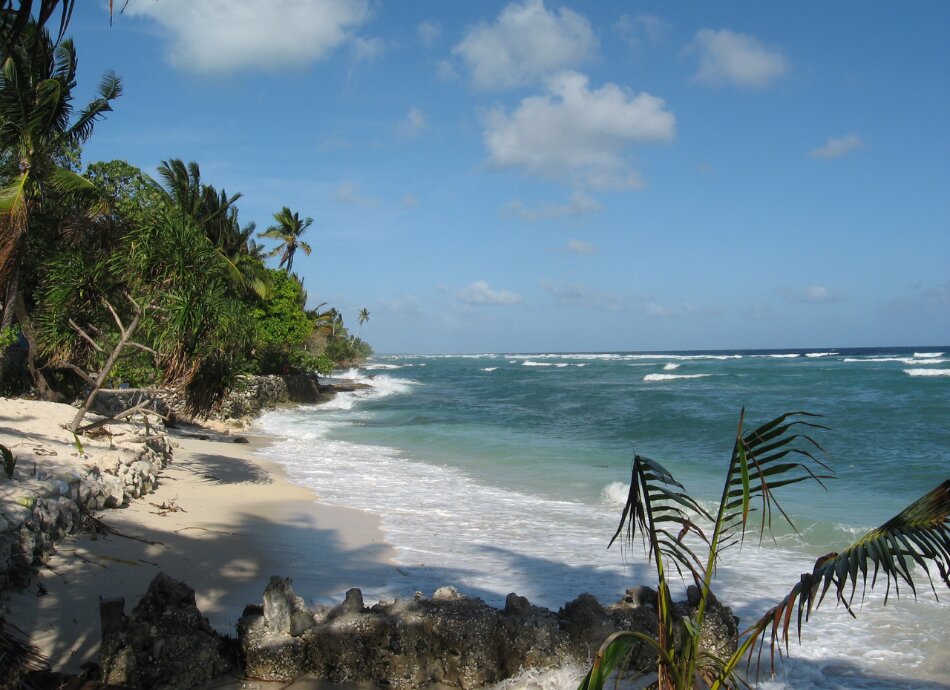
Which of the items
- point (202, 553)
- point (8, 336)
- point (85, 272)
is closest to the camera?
point (202, 553)

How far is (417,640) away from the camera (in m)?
4.78

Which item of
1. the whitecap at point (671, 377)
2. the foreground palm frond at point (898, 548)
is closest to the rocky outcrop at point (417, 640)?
the foreground palm frond at point (898, 548)

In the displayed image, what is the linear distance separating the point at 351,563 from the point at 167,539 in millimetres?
1902

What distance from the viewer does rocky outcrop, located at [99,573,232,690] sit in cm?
422

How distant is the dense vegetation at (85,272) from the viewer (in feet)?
33.0

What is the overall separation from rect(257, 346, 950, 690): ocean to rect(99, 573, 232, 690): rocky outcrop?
2.07m

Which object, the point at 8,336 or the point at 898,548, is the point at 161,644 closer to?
the point at 898,548

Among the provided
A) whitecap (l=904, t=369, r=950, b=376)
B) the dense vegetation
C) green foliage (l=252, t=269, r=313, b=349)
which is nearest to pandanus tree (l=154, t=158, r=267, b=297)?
green foliage (l=252, t=269, r=313, b=349)

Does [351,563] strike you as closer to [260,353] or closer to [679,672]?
[679,672]

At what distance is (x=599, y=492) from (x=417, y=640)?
809cm

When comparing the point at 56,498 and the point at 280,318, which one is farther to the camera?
the point at 280,318

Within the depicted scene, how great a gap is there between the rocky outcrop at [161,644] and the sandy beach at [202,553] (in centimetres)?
41

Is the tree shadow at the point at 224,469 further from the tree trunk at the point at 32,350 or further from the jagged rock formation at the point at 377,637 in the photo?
the jagged rock formation at the point at 377,637

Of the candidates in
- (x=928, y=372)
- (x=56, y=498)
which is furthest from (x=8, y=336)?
(x=928, y=372)
